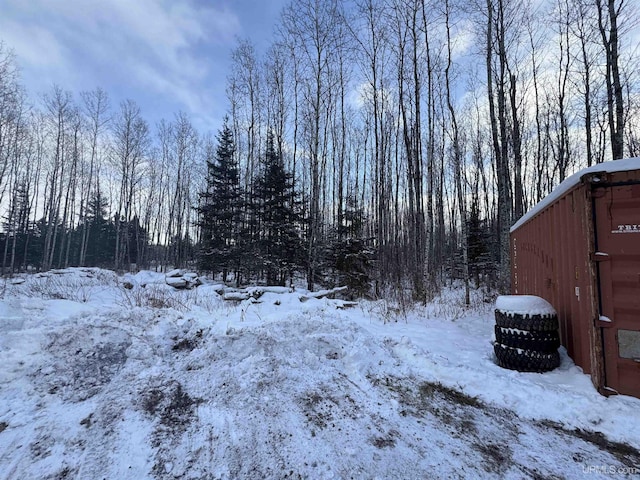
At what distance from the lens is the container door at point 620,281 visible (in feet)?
9.93

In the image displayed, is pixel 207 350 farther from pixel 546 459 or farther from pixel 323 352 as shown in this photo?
pixel 546 459

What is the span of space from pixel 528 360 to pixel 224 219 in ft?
60.4

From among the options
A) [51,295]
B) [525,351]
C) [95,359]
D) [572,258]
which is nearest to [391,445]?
[525,351]

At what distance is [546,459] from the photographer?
7.41ft

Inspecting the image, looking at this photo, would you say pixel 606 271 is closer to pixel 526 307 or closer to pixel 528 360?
pixel 526 307

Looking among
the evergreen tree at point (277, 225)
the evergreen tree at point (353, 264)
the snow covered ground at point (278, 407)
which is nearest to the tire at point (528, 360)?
the snow covered ground at point (278, 407)

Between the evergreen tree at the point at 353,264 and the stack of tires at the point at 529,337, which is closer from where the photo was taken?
the stack of tires at the point at 529,337

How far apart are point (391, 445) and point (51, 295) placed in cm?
1071

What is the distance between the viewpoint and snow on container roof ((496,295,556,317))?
3.92 metres

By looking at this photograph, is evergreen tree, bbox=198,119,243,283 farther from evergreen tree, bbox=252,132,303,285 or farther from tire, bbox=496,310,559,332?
tire, bbox=496,310,559,332

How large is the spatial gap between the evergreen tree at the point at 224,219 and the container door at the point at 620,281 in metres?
17.0

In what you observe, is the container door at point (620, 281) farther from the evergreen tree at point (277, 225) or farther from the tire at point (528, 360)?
the evergreen tree at point (277, 225)

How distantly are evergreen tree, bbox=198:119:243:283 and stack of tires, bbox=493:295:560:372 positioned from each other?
15933 mm

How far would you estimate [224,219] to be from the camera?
63.1 feet
